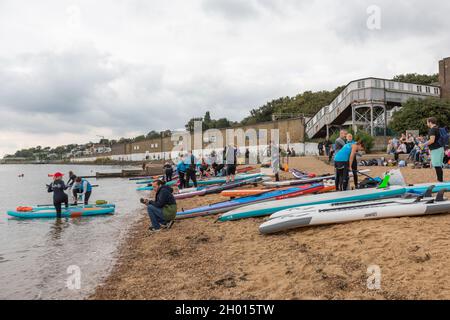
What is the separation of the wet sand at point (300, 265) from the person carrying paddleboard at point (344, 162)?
3002mm

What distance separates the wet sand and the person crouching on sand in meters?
1.60

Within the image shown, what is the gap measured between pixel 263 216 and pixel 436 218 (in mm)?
3814

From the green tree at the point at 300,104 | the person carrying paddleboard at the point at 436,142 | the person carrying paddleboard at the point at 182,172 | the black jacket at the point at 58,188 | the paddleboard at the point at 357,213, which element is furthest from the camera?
the green tree at the point at 300,104

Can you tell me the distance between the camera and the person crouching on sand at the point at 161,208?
916 centimetres

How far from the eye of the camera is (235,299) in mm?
4484

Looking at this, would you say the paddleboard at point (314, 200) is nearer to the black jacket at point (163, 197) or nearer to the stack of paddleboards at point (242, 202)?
the stack of paddleboards at point (242, 202)

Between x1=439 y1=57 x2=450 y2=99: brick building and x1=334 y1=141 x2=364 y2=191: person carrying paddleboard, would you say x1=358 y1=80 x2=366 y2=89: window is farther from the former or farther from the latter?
x1=334 y1=141 x2=364 y2=191: person carrying paddleboard

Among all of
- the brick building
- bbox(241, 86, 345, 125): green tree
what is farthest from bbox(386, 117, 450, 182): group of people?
bbox(241, 86, 345, 125): green tree

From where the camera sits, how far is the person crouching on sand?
9.16 m

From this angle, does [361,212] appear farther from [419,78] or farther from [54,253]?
[419,78]

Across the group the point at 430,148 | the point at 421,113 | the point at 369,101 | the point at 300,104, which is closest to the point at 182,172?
the point at 430,148

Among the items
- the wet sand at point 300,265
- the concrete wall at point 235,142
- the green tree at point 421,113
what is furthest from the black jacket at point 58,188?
the green tree at point 421,113

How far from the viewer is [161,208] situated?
9492 millimetres
